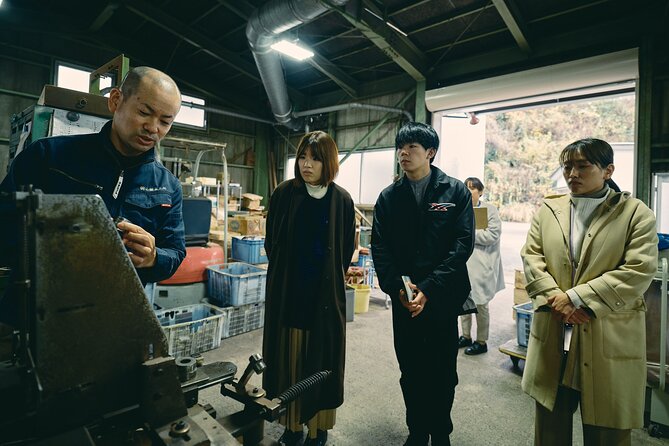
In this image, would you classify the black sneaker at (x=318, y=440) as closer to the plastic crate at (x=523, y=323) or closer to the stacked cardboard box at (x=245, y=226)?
the plastic crate at (x=523, y=323)

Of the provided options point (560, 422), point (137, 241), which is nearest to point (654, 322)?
point (560, 422)

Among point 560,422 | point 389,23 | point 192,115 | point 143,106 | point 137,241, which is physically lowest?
point 560,422

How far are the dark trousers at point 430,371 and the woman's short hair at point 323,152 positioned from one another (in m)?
0.80

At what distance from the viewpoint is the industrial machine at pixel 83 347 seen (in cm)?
57

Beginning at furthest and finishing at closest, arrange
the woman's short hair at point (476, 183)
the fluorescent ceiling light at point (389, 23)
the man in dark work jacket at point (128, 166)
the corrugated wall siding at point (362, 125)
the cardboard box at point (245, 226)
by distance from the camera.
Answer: the corrugated wall siding at point (362, 125) < the cardboard box at point (245, 226) < the fluorescent ceiling light at point (389, 23) < the woman's short hair at point (476, 183) < the man in dark work jacket at point (128, 166)

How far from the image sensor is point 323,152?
1.77m

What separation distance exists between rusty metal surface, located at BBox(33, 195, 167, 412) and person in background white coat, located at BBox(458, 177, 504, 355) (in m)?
3.04

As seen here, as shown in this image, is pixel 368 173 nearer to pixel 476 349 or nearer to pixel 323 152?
pixel 476 349

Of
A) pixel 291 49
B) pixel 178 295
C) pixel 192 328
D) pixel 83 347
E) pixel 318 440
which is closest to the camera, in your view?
pixel 83 347

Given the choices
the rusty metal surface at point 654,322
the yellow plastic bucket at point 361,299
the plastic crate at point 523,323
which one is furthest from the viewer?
the yellow plastic bucket at point 361,299

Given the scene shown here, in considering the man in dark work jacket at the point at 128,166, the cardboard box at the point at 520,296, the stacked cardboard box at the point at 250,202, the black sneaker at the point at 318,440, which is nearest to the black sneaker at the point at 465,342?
the cardboard box at the point at 520,296

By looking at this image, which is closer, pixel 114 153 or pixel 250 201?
pixel 114 153

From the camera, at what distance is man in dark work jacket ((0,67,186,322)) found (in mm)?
983

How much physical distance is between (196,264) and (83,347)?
3216 mm
